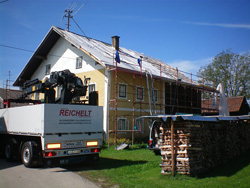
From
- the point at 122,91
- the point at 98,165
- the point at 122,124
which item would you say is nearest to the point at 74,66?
the point at 122,91

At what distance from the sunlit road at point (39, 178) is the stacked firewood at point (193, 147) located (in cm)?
262

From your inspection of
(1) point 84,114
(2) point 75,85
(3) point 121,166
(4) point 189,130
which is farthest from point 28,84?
(4) point 189,130

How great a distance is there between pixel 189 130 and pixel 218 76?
41.6 meters

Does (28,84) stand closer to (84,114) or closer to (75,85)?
(75,85)

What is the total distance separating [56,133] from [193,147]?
4689 mm

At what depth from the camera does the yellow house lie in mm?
18516

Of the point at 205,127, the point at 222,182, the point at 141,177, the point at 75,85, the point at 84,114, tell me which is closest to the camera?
the point at 222,182

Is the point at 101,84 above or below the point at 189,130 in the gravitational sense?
above

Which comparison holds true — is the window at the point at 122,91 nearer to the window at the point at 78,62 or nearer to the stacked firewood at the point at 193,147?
the window at the point at 78,62

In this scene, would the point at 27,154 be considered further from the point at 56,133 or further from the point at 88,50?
the point at 88,50

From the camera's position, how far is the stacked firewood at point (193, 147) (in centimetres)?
807

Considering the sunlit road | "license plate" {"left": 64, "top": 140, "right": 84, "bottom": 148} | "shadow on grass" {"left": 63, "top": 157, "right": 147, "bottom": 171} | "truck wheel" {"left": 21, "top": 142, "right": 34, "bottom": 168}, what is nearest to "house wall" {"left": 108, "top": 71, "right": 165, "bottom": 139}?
"shadow on grass" {"left": 63, "top": 157, "right": 147, "bottom": 171}

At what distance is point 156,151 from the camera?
13016mm

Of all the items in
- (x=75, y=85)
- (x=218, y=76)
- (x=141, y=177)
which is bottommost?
(x=141, y=177)
